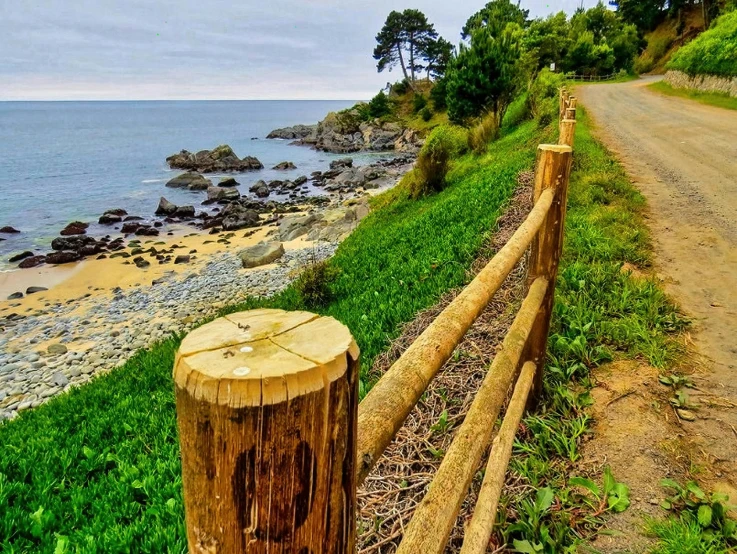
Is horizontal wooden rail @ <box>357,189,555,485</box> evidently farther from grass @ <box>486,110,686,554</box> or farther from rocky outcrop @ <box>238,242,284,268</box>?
rocky outcrop @ <box>238,242,284,268</box>

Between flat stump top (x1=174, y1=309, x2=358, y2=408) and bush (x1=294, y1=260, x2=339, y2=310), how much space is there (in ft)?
22.2

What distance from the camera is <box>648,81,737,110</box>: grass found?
721 inches

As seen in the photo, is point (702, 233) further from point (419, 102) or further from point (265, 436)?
point (419, 102)

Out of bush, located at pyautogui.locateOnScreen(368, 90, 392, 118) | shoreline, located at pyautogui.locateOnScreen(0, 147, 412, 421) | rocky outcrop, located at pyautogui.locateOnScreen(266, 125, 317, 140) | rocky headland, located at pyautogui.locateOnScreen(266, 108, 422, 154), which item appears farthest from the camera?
rocky outcrop, located at pyautogui.locateOnScreen(266, 125, 317, 140)

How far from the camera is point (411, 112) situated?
197 ft

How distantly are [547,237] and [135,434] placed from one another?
3970mm

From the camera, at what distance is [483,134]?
19.6 meters

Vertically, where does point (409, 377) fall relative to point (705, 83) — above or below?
below

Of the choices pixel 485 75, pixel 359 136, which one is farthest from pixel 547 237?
pixel 359 136

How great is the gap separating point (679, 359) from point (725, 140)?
36.0ft

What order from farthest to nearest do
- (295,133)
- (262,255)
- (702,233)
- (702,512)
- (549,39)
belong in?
(295,133), (549,39), (262,255), (702,233), (702,512)

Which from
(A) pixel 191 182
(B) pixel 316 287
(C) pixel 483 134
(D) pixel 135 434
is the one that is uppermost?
(C) pixel 483 134

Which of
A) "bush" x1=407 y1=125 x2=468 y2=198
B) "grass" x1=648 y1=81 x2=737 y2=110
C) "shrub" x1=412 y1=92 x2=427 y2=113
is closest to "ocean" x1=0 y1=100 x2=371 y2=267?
"shrub" x1=412 y1=92 x2=427 y2=113

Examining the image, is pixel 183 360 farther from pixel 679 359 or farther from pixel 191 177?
pixel 191 177
